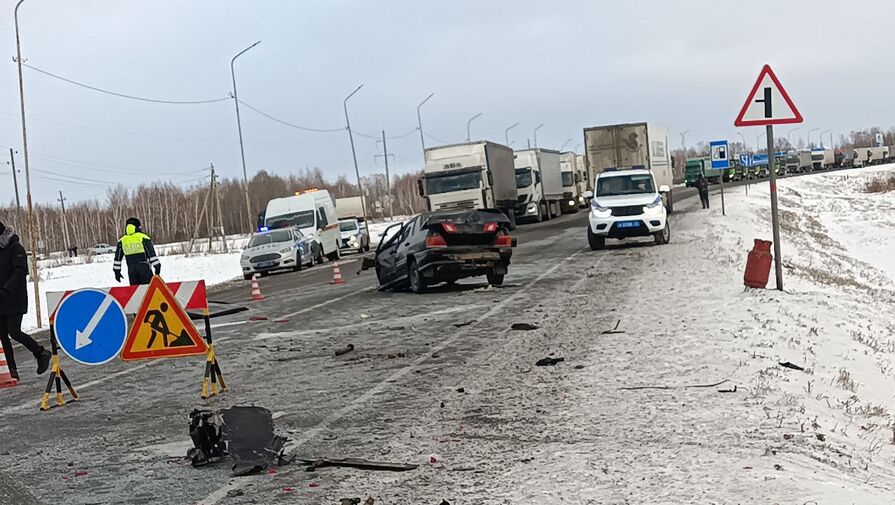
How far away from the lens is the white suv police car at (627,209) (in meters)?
26.2

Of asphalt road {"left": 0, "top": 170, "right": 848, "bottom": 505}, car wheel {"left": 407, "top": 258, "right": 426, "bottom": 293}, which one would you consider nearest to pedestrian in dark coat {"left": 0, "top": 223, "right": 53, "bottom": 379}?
asphalt road {"left": 0, "top": 170, "right": 848, "bottom": 505}

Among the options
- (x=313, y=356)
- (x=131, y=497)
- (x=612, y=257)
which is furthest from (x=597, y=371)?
(x=612, y=257)

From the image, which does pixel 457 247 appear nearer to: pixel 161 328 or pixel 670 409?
pixel 161 328

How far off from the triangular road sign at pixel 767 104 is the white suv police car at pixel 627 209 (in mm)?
13026

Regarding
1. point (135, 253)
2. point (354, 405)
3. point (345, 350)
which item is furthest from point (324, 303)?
point (354, 405)

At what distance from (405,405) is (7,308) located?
19.7 ft

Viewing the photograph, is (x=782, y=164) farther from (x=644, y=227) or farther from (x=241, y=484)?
(x=241, y=484)

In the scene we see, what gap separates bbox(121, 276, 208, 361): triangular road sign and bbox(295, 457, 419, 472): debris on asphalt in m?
3.70

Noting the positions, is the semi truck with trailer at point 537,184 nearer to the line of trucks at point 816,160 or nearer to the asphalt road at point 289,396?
the asphalt road at point 289,396

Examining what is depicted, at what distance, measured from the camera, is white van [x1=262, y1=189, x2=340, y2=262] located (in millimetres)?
39531

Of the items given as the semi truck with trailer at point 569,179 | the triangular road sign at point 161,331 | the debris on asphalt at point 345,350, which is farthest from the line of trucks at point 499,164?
the triangular road sign at point 161,331

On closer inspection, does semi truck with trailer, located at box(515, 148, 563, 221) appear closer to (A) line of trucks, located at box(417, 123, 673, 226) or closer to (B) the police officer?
(A) line of trucks, located at box(417, 123, 673, 226)

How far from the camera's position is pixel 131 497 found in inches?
241

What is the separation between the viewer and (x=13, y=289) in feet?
39.0
